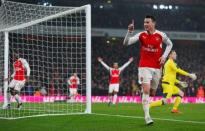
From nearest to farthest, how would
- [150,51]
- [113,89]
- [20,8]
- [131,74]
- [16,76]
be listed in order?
[150,51]
[20,8]
[16,76]
[113,89]
[131,74]

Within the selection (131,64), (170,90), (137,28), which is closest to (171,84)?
(170,90)

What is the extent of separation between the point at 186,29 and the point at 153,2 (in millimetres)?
4077

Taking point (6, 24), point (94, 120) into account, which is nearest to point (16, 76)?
point (6, 24)

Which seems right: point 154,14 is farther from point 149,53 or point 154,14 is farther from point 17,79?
point 149,53

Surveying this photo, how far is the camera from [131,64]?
45312 mm

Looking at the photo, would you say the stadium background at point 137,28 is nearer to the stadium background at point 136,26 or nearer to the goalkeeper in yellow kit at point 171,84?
the stadium background at point 136,26

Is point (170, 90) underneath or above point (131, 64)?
underneath

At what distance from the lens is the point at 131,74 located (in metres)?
44.2

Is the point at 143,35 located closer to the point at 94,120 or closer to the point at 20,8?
the point at 94,120

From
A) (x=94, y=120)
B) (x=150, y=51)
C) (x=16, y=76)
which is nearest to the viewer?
(x=150, y=51)

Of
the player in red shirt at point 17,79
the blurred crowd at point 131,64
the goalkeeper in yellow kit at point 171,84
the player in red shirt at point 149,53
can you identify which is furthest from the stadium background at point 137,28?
the player in red shirt at point 149,53

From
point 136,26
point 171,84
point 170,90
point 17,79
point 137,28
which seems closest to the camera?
point 170,90

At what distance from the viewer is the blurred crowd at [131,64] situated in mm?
40284

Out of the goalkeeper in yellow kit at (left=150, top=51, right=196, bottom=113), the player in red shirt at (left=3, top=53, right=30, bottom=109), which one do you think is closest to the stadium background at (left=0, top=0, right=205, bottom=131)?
the player in red shirt at (left=3, top=53, right=30, bottom=109)
